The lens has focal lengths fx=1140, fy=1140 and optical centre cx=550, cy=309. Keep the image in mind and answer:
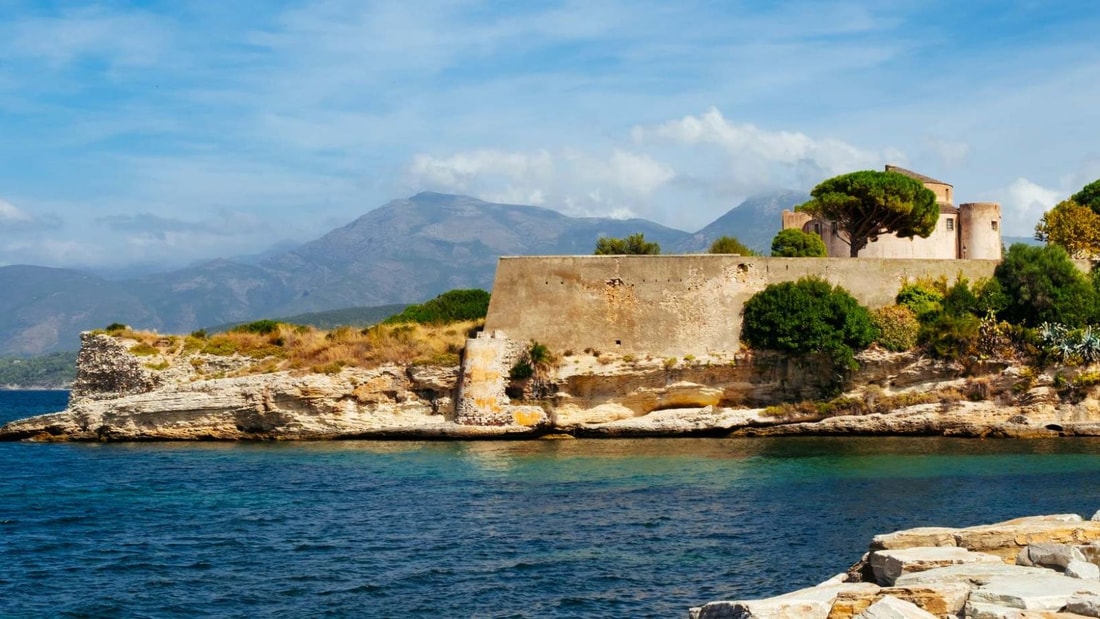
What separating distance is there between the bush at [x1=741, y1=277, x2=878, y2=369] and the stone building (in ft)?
35.7

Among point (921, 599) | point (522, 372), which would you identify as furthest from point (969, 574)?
point (522, 372)

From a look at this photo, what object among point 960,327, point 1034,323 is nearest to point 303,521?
point 960,327

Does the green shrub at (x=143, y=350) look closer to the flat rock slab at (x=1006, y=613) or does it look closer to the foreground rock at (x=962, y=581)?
the foreground rock at (x=962, y=581)

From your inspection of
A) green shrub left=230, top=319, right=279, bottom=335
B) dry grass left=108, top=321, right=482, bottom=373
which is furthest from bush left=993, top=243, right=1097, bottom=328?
green shrub left=230, top=319, right=279, bottom=335

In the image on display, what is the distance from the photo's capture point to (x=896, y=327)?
3469cm

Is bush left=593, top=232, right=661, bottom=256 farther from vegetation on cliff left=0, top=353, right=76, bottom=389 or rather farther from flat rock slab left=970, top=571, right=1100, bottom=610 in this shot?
vegetation on cliff left=0, top=353, right=76, bottom=389

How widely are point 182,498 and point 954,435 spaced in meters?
21.1

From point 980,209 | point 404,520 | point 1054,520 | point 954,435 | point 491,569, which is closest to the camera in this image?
point 1054,520

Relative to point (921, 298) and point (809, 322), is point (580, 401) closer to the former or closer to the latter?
point (809, 322)

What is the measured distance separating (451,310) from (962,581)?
30929 mm

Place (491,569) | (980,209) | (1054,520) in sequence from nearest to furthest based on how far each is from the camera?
(1054,520)
(491,569)
(980,209)

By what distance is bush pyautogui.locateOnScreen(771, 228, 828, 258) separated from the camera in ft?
139

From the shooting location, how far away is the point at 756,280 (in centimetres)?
3588

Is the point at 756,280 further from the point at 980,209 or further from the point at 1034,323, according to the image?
the point at 980,209
